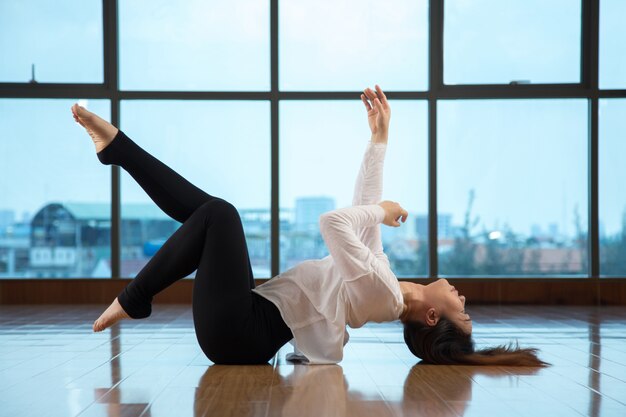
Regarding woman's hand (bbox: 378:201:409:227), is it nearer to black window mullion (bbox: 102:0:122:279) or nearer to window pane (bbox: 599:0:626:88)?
black window mullion (bbox: 102:0:122:279)

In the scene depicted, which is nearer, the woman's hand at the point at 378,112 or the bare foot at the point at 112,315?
the bare foot at the point at 112,315

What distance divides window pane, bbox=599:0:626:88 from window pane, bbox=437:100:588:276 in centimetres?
36

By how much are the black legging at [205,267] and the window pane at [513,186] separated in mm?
3428

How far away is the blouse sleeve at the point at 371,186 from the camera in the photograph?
2633mm

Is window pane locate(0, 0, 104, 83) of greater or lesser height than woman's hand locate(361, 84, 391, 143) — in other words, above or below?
above

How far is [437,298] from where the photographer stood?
248 centimetres

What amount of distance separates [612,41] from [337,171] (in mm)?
2346

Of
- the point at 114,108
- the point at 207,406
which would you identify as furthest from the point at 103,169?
the point at 207,406

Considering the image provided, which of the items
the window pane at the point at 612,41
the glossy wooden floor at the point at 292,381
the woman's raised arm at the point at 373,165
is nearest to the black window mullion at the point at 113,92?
the glossy wooden floor at the point at 292,381

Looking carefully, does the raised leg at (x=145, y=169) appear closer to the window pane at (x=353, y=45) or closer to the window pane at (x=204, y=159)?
the window pane at (x=204, y=159)

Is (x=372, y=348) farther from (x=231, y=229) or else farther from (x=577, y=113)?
(x=577, y=113)

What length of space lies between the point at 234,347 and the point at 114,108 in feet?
11.7

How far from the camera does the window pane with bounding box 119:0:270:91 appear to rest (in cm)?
571

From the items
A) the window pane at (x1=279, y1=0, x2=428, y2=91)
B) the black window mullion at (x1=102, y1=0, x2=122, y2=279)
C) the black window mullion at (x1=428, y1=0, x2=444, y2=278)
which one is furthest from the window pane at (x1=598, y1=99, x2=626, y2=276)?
the black window mullion at (x1=102, y1=0, x2=122, y2=279)
